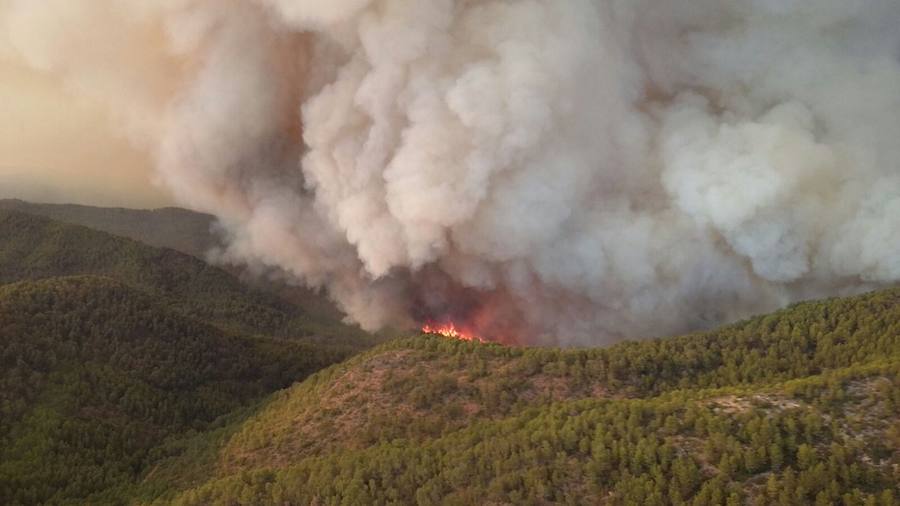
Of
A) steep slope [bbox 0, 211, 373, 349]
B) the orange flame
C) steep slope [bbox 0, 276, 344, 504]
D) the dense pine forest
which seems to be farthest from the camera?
steep slope [bbox 0, 211, 373, 349]

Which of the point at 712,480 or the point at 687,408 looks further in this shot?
the point at 687,408

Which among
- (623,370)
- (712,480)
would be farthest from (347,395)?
(712,480)

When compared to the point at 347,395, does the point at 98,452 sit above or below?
below

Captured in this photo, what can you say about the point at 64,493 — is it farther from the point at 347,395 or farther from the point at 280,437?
the point at 347,395

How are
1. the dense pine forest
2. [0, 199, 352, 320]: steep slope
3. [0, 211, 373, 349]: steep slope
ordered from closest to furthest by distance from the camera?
the dense pine forest → [0, 211, 373, 349]: steep slope → [0, 199, 352, 320]: steep slope

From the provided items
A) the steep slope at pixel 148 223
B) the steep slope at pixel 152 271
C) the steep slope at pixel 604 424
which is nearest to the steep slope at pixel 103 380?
the steep slope at pixel 604 424

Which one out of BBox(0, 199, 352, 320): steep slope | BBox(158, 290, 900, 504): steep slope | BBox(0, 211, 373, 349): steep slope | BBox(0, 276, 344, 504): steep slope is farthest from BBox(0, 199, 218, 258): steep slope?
BBox(158, 290, 900, 504): steep slope

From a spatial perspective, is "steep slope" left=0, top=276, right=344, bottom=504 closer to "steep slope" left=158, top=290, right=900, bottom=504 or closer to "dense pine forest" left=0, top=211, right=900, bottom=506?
"dense pine forest" left=0, top=211, right=900, bottom=506

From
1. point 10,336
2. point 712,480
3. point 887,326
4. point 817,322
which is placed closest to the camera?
point 712,480
